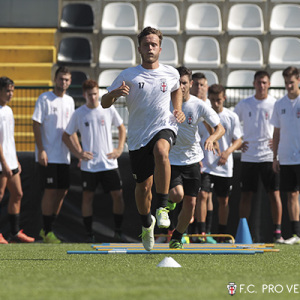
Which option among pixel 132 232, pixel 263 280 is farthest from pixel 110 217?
pixel 263 280

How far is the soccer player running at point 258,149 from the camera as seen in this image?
976cm

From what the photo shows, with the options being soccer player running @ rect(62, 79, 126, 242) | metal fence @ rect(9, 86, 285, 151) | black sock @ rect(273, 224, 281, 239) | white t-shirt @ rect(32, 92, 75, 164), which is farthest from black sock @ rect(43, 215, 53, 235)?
black sock @ rect(273, 224, 281, 239)

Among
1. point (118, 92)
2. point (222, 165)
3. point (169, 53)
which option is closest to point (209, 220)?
point (222, 165)

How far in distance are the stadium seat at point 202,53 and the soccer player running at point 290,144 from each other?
15.8ft

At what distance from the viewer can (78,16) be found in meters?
14.9

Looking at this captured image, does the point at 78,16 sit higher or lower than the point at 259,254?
higher

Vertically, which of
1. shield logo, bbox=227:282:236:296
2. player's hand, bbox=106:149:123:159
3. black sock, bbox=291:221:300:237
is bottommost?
black sock, bbox=291:221:300:237

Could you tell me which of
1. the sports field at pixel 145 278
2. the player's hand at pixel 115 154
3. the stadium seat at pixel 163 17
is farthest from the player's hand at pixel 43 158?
the stadium seat at pixel 163 17

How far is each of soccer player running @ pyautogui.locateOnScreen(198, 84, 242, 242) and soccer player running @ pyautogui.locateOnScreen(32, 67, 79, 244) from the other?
6.37 feet

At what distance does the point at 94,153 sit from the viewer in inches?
381

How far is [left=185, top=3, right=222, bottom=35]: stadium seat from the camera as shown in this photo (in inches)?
583

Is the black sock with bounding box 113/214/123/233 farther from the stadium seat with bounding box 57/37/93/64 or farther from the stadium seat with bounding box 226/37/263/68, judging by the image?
the stadium seat with bounding box 226/37/263/68

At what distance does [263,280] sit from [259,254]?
2625 mm

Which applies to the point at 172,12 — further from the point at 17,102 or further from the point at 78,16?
the point at 17,102
